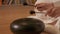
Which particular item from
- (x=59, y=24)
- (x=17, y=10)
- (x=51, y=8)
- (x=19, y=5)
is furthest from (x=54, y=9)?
(x=19, y=5)

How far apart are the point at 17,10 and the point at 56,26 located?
64.3 inches

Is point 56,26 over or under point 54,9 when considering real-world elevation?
under

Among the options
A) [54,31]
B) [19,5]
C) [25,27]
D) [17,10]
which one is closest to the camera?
[25,27]

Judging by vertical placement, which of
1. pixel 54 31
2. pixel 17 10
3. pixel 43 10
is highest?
pixel 43 10

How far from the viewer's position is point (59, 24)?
2.98 ft

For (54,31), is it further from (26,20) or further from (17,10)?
(17,10)

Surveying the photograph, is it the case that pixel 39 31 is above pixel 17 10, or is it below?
above

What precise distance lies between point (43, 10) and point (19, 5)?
1856 mm

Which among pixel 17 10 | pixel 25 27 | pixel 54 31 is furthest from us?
pixel 17 10

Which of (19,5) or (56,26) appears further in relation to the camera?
(19,5)

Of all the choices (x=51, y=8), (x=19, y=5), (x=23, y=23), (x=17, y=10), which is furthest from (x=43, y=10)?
(x=19, y=5)

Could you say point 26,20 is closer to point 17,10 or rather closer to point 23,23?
point 23,23

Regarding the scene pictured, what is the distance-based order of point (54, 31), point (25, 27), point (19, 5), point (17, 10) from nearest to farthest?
point (25, 27), point (54, 31), point (17, 10), point (19, 5)

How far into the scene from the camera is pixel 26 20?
793 mm
